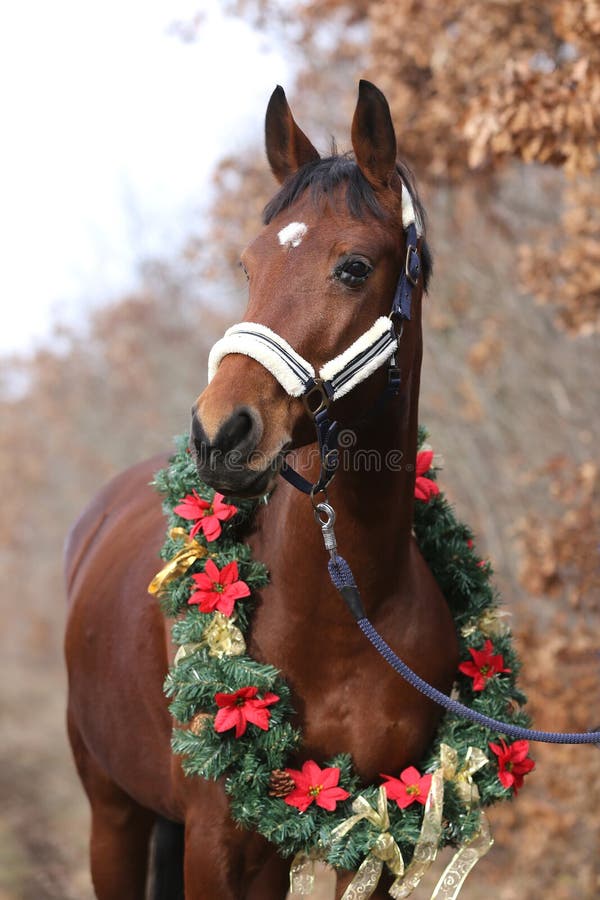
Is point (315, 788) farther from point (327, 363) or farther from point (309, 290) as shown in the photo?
point (309, 290)

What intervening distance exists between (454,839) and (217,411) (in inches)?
59.9

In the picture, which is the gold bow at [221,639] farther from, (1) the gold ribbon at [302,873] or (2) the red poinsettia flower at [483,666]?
(2) the red poinsettia flower at [483,666]

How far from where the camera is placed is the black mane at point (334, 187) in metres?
2.40

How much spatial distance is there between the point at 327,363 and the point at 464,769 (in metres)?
1.27

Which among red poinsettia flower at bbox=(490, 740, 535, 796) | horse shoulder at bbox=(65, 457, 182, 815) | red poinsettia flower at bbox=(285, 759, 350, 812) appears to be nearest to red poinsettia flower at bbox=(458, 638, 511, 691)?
red poinsettia flower at bbox=(490, 740, 535, 796)

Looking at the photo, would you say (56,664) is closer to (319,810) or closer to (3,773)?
(3,773)

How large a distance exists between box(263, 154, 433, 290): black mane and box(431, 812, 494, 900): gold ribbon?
1763mm

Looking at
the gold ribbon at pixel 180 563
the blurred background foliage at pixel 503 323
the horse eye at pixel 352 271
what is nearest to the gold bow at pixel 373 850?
the gold ribbon at pixel 180 563

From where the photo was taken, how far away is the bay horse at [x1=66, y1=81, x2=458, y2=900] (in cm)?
219

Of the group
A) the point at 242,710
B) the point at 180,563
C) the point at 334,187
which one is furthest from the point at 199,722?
the point at 334,187

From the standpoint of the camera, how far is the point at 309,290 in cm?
225

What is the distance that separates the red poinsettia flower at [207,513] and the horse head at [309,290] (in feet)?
1.87

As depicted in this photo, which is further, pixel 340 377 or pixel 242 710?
pixel 242 710

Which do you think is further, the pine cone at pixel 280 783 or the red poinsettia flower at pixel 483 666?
the red poinsettia flower at pixel 483 666
